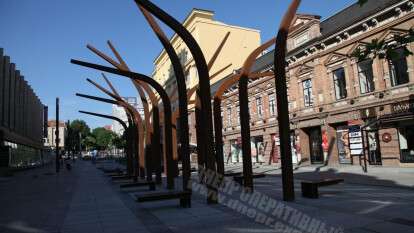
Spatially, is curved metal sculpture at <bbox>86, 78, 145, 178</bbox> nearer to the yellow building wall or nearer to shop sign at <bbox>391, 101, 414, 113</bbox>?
shop sign at <bbox>391, 101, 414, 113</bbox>

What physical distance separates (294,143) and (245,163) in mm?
19087

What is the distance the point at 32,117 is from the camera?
5438 centimetres

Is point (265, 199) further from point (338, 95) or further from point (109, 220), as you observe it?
point (338, 95)

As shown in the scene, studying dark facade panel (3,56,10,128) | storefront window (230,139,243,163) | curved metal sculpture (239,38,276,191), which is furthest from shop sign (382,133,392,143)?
dark facade panel (3,56,10,128)

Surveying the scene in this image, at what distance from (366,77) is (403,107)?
3.68 m

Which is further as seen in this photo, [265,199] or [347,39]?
[347,39]

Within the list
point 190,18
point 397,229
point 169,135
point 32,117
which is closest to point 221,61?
point 190,18

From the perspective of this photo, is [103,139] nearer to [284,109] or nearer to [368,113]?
[368,113]

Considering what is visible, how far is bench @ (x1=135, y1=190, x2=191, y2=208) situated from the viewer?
9.13m

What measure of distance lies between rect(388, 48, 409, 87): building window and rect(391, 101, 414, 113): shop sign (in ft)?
4.24

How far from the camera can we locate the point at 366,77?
2331cm

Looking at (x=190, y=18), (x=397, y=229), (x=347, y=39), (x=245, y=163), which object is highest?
(x=190, y=18)

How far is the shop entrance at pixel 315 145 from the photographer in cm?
2731

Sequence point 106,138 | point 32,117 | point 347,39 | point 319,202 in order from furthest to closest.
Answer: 1. point 106,138
2. point 32,117
3. point 347,39
4. point 319,202
